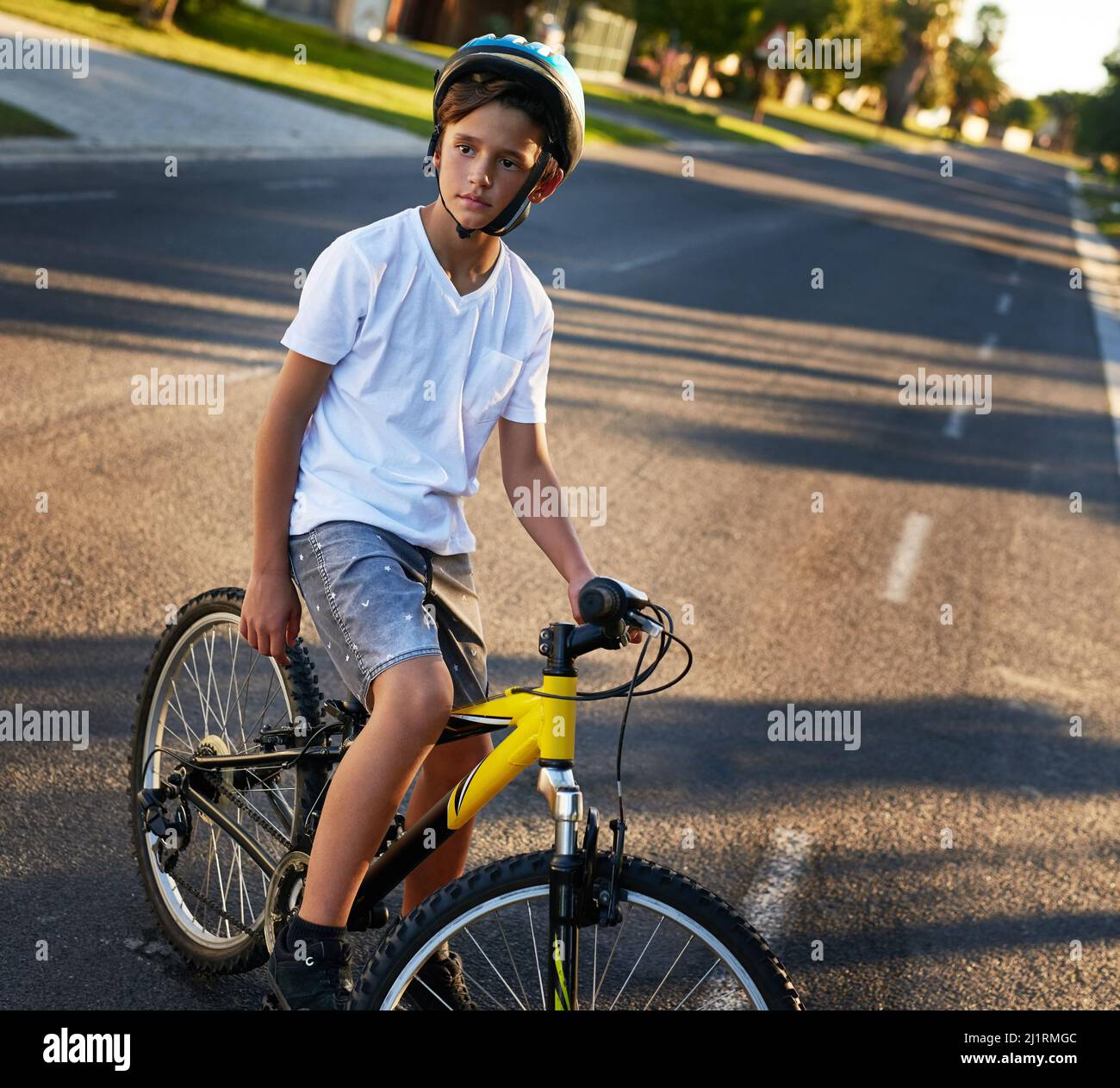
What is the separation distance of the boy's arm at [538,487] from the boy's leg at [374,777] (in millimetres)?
425

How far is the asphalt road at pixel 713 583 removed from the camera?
4.03 meters

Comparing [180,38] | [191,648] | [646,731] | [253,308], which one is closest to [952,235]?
[180,38]

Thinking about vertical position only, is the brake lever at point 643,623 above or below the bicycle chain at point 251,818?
above

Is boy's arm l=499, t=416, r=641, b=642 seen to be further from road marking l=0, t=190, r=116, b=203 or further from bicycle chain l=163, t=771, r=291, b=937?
road marking l=0, t=190, r=116, b=203

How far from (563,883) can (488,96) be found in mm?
1419

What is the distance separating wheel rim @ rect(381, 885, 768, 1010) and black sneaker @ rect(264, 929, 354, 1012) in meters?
0.19

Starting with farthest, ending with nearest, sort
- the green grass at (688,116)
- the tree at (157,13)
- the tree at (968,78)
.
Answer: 1. the tree at (968,78)
2. the green grass at (688,116)
3. the tree at (157,13)

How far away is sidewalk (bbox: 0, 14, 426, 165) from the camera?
16.2 m

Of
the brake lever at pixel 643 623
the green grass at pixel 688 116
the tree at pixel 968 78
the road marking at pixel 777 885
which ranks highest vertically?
the tree at pixel 968 78

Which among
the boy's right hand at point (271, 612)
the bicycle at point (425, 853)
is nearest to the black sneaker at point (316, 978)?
the bicycle at point (425, 853)

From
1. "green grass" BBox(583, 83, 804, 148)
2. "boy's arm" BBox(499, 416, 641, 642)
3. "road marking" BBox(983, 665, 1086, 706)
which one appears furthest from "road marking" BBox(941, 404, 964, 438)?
"green grass" BBox(583, 83, 804, 148)

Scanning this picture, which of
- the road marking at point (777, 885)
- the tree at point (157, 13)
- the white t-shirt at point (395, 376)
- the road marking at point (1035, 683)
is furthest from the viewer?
the tree at point (157, 13)

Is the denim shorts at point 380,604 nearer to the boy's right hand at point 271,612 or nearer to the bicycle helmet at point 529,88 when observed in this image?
the boy's right hand at point 271,612
